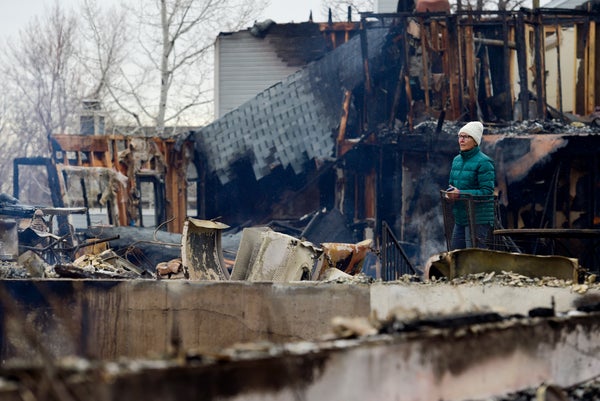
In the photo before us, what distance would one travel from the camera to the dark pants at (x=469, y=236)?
8.73m

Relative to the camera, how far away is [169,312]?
21.9 ft

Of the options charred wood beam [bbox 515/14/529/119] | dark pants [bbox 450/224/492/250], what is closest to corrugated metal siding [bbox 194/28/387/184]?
charred wood beam [bbox 515/14/529/119]

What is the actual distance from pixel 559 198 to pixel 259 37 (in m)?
13.3

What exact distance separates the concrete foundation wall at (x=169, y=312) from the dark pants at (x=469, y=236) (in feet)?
8.45

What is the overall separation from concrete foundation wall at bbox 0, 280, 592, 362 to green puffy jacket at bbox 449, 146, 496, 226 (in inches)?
105

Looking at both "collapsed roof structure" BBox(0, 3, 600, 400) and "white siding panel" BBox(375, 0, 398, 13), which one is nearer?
"collapsed roof structure" BBox(0, 3, 600, 400)

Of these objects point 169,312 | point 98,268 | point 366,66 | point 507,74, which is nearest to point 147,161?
point 366,66

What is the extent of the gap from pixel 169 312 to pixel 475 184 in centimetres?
387

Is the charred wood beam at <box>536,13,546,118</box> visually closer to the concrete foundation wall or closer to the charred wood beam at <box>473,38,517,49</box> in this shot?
the charred wood beam at <box>473,38,517,49</box>

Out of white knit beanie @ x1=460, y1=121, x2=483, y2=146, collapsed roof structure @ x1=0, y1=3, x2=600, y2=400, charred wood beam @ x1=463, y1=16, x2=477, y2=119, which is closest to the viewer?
collapsed roof structure @ x1=0, y1=3, x2=600, y2=400

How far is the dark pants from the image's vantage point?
28.6 feet

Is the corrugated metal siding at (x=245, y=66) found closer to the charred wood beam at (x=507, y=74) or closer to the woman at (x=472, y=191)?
the charred wood beam at (x=507, y=74)

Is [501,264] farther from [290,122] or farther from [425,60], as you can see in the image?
[290,122]

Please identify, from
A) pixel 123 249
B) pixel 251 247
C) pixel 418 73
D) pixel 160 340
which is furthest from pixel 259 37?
pixel 160 340
